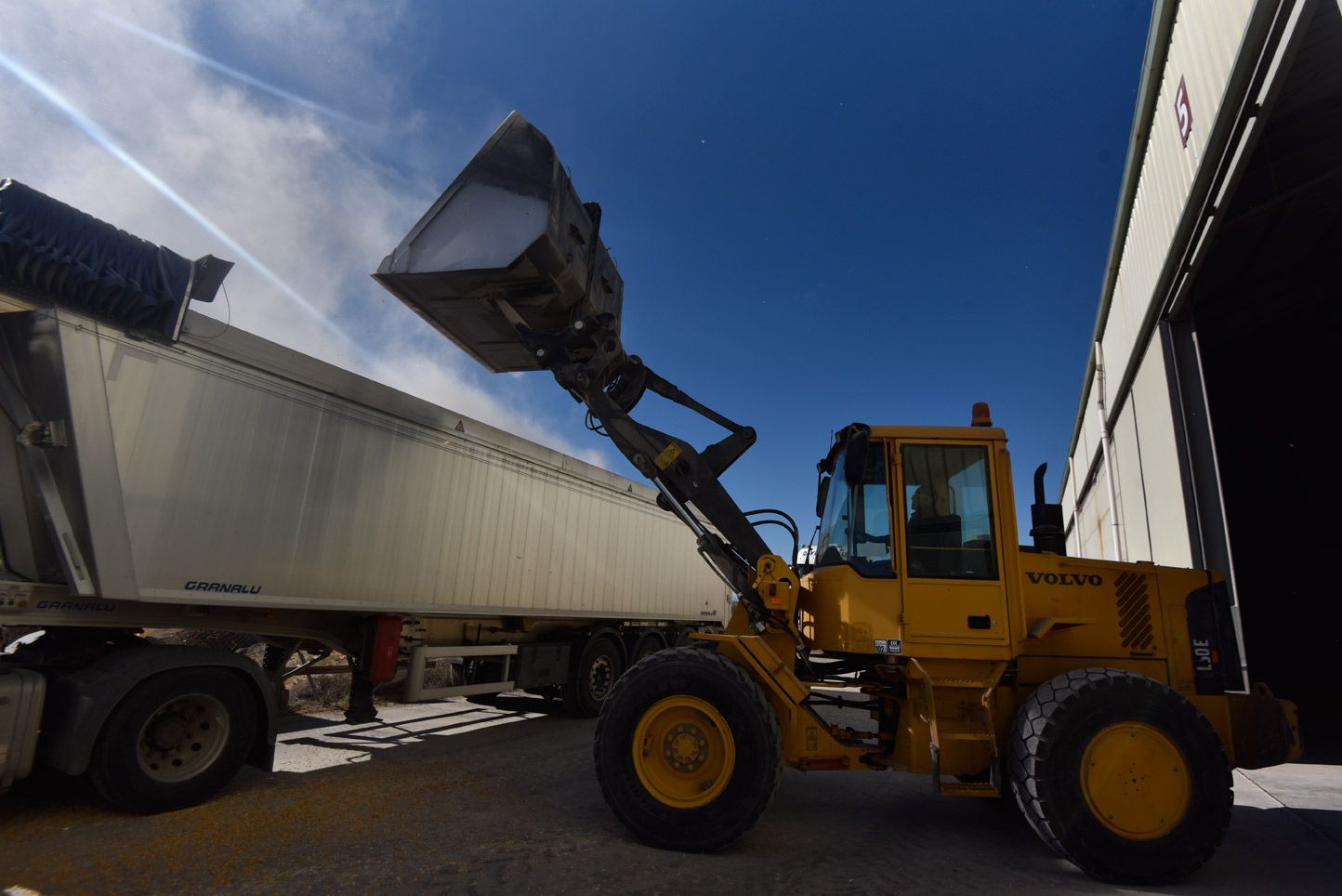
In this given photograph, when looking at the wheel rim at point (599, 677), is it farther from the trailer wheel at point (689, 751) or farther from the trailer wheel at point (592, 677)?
the trailer wheel at point (689, 751)

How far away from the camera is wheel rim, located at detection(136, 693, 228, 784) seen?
468 centimetres

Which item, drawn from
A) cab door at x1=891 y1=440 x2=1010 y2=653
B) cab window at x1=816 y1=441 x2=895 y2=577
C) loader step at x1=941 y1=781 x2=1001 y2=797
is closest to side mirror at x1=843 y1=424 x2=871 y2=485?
cab window at x1=816 y1=441 x2=895 y2=577

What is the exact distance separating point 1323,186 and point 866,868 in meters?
8.72

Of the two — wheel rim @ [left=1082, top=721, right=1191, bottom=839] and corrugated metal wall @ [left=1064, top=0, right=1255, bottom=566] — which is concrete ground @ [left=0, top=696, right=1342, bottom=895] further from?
corrugated metal wall @ [left=1064, top=0, right=1255, bottom=566]

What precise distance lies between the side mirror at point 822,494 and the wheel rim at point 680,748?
203 centimetres

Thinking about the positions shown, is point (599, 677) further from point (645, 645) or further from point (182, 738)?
point (182, 738)

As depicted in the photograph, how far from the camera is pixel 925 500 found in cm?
477

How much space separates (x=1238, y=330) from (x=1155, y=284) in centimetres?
357

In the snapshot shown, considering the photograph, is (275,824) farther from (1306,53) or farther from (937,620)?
(1306,53)

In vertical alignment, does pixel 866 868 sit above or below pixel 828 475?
below

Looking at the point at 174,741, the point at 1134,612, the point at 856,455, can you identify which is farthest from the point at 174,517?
the point at 1134,612

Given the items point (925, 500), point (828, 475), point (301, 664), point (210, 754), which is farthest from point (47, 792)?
point (925, 500)

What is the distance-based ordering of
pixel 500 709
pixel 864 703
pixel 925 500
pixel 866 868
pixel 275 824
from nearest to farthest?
pixel 866 868
pixel 275 824
pixel 925 500
pixel 864 703
pixel 500 709

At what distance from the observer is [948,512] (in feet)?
15.6
